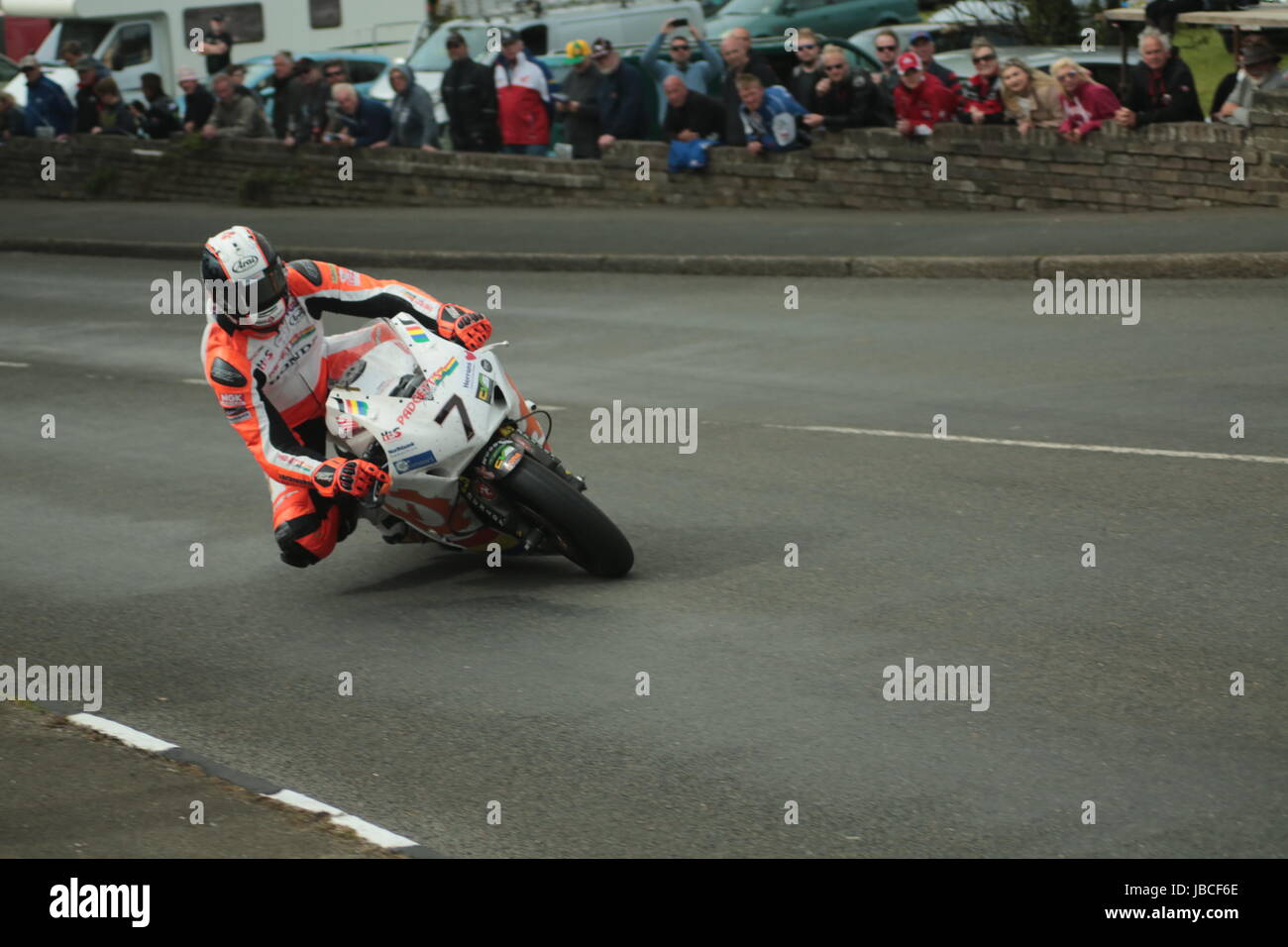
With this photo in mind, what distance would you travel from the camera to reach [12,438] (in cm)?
1302

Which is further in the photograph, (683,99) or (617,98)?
(617,98)

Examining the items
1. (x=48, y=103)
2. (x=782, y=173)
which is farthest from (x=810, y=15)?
(x=48, y=103)

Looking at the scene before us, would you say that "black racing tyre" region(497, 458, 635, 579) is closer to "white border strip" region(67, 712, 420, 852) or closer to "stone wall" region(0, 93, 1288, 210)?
"white border strip" region(67, 712, 420, 852)

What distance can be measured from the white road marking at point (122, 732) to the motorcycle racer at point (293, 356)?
1.35 m

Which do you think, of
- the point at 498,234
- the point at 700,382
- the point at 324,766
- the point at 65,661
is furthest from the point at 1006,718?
the point at 498,234

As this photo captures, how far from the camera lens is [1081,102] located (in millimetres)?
17828

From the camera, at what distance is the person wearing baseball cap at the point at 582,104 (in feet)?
72.2

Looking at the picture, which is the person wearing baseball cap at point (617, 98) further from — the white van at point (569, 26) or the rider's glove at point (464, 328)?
the rider's glove at point (464, 328)

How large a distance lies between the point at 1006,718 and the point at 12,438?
341 inches

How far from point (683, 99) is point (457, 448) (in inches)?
529

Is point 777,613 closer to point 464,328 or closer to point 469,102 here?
point 464,328

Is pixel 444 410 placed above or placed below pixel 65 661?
above

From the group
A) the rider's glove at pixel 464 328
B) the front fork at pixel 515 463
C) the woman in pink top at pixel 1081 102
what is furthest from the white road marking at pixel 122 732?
the woman in pink top at pixel 1081 102

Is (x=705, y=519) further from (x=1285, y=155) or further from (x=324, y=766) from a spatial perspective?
(x=1285, y=155)
